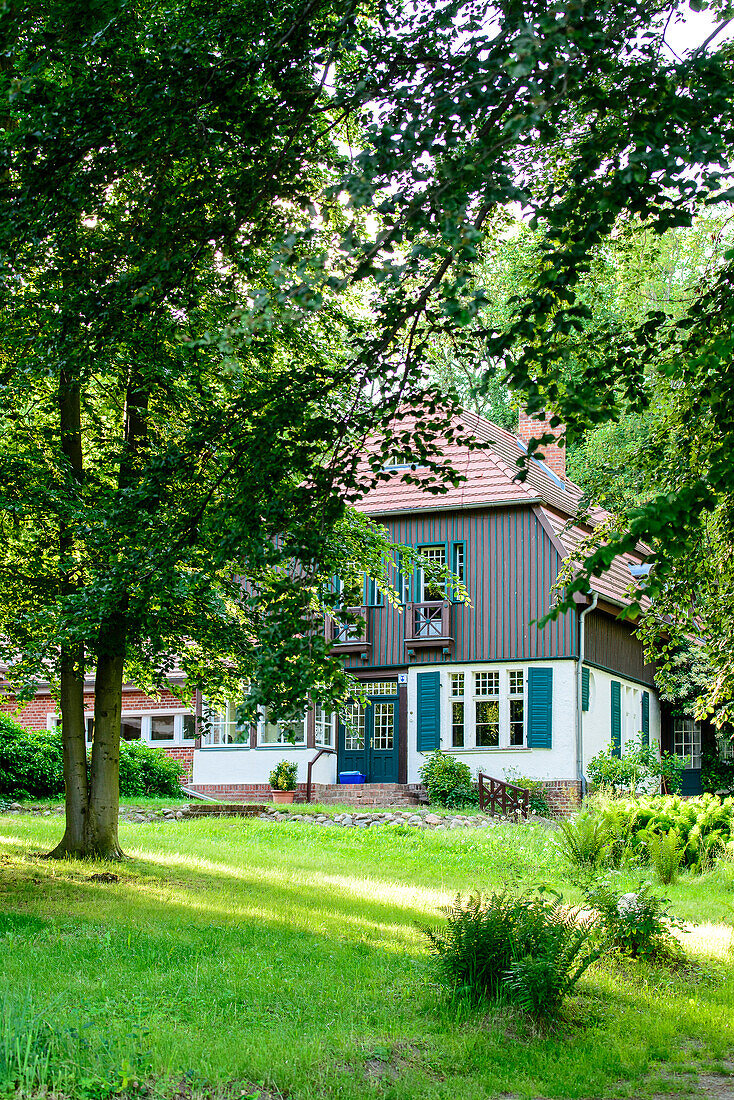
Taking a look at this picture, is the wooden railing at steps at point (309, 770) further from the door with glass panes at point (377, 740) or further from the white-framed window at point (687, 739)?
the white-framed window at point (687, 739)

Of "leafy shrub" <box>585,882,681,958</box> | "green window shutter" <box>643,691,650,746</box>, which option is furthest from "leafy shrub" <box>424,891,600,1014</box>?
"green window shutter" <box>643,691,650,746</box>

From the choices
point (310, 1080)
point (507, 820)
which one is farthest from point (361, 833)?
point (310, 1080)

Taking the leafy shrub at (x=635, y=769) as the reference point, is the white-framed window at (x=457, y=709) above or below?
above

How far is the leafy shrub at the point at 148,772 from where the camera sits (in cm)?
2267

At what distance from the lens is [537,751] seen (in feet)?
71.4

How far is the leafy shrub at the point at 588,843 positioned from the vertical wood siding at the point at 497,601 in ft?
28.4

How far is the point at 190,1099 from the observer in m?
4.84

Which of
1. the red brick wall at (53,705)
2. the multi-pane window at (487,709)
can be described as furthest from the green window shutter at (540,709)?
the red brick wall at (53,705)

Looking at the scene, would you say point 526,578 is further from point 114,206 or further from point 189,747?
point 114,206

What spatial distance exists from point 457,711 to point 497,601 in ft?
8.41

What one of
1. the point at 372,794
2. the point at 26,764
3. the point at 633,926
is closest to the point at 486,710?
the point at 372,794

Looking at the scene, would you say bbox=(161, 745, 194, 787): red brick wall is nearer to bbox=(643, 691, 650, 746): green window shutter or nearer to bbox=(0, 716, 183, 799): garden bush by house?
bbox=(0, 716, 183, 799): garden bush by house

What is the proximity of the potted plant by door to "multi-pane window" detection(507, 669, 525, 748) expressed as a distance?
4695 mm

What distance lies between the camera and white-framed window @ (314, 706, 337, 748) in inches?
939
